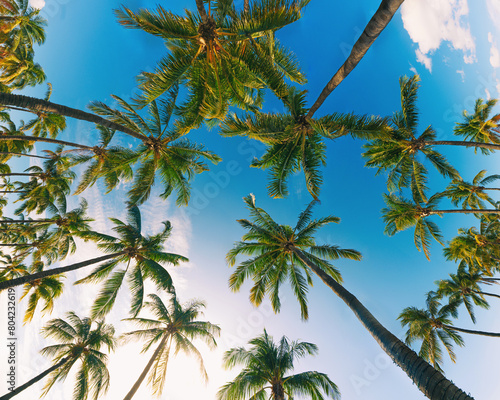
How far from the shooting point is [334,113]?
328 inches

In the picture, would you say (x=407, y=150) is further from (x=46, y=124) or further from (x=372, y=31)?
(x=46, y=124)

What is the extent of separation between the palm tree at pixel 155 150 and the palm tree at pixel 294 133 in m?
3.56

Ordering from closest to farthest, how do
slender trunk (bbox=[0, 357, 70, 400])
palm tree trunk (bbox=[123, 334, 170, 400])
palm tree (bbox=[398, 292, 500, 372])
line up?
slender trunk (bbox=[0, 357, 70, 400]) → palm tree trunk (bbox=[123, 334, 170, 400]) → palm tree (bbox=[398, 292, 500, 372])

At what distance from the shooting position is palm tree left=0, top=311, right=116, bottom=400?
12445 mm

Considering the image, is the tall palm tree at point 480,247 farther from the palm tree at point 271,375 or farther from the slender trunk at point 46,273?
the slender trunk at point 46,273

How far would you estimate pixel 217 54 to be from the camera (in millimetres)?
7727

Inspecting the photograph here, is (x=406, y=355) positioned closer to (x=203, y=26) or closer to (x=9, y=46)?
(x=203, y=26)

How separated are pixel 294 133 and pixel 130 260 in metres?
12.3

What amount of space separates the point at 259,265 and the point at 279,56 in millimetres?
10714

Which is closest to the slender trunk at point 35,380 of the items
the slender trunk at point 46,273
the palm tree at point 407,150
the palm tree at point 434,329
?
the slender trunk at point 46,273

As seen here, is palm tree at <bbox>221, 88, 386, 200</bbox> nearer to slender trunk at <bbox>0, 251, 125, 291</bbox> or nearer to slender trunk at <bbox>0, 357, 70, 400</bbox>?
slender trunk at <bbox>0, 251, 125, 291</bbox>

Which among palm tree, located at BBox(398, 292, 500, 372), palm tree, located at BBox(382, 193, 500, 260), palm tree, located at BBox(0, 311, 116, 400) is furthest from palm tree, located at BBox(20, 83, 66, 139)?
palm tree, located at BBox(398, 292, 500, 372)

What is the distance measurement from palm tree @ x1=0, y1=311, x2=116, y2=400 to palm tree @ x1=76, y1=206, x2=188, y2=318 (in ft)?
14.0

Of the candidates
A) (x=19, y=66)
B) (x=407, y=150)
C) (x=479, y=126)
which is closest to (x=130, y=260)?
(x=19, y=66)
